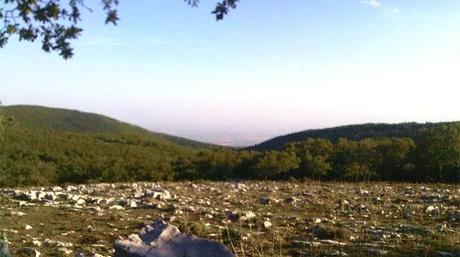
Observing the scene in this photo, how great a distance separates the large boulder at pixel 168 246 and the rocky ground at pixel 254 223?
2.69 feet

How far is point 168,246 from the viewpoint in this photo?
593 cm

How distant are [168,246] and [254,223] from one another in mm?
5575

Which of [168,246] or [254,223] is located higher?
[168,246]

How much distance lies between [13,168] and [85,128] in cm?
Answer: 7032

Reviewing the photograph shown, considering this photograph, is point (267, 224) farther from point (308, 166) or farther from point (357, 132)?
point (357, 132)

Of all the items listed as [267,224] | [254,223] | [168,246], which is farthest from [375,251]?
[168,246]

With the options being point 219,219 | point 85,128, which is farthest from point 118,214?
point 85,128

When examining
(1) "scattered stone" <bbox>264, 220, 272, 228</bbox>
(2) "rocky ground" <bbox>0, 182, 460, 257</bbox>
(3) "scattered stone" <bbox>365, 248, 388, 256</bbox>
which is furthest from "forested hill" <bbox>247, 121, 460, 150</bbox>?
(3) "scattered stone" <bbox>365, 248, 388, 256</bbox>

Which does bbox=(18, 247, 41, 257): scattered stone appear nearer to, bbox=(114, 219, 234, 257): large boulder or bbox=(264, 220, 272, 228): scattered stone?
bbox=(114, 219, 234, 257): large boulder

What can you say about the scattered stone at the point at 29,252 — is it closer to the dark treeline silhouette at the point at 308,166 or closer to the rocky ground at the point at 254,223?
the rocky ground at the point at 254,223

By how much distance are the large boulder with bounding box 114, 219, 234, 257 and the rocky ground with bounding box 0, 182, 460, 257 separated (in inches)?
32.2

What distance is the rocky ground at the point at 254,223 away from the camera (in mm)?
8836

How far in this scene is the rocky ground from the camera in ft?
29.0

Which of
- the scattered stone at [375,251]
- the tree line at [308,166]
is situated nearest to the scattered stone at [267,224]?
the scattered stone at [375,251]
